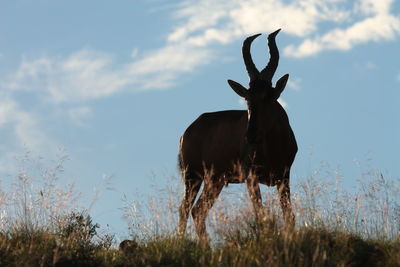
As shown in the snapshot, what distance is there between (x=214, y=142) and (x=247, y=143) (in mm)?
1620

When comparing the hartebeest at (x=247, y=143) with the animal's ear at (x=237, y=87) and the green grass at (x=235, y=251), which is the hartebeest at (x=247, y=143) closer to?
the animal's ear at (x=237, y=87)

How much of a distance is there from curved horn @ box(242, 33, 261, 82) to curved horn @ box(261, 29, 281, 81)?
142 millimetres

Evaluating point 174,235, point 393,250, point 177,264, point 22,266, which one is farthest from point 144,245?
point 393,250

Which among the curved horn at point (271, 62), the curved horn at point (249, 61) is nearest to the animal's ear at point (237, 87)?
the curved horn at point (249, 61)

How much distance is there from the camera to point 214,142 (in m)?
13.6

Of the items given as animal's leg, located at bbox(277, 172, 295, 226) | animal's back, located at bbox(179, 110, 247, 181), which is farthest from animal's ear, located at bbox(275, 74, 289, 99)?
animal's leg, located at bbox(277, 172, 295, 226)

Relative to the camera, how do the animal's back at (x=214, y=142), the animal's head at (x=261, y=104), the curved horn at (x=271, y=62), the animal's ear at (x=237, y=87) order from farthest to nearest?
1. the animal's back at (x=214, y=142)
2. the curved horn at (x=271, y=62)
3. the animal's ear at (x=237, y=87)
4. the animal's head at (x=261, y=104)

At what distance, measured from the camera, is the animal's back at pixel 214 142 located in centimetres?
1310

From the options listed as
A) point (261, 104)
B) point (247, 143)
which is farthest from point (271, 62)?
point (247, 143)

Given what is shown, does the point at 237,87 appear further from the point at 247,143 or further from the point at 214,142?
the point at 214,142

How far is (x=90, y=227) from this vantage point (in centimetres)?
1089

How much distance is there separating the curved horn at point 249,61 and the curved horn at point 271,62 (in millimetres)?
142

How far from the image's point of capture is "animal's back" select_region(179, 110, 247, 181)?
43.0ft

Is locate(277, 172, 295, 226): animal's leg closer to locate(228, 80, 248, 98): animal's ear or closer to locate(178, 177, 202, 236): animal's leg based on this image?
locate(228, 80, 248, 98): animal's ear
